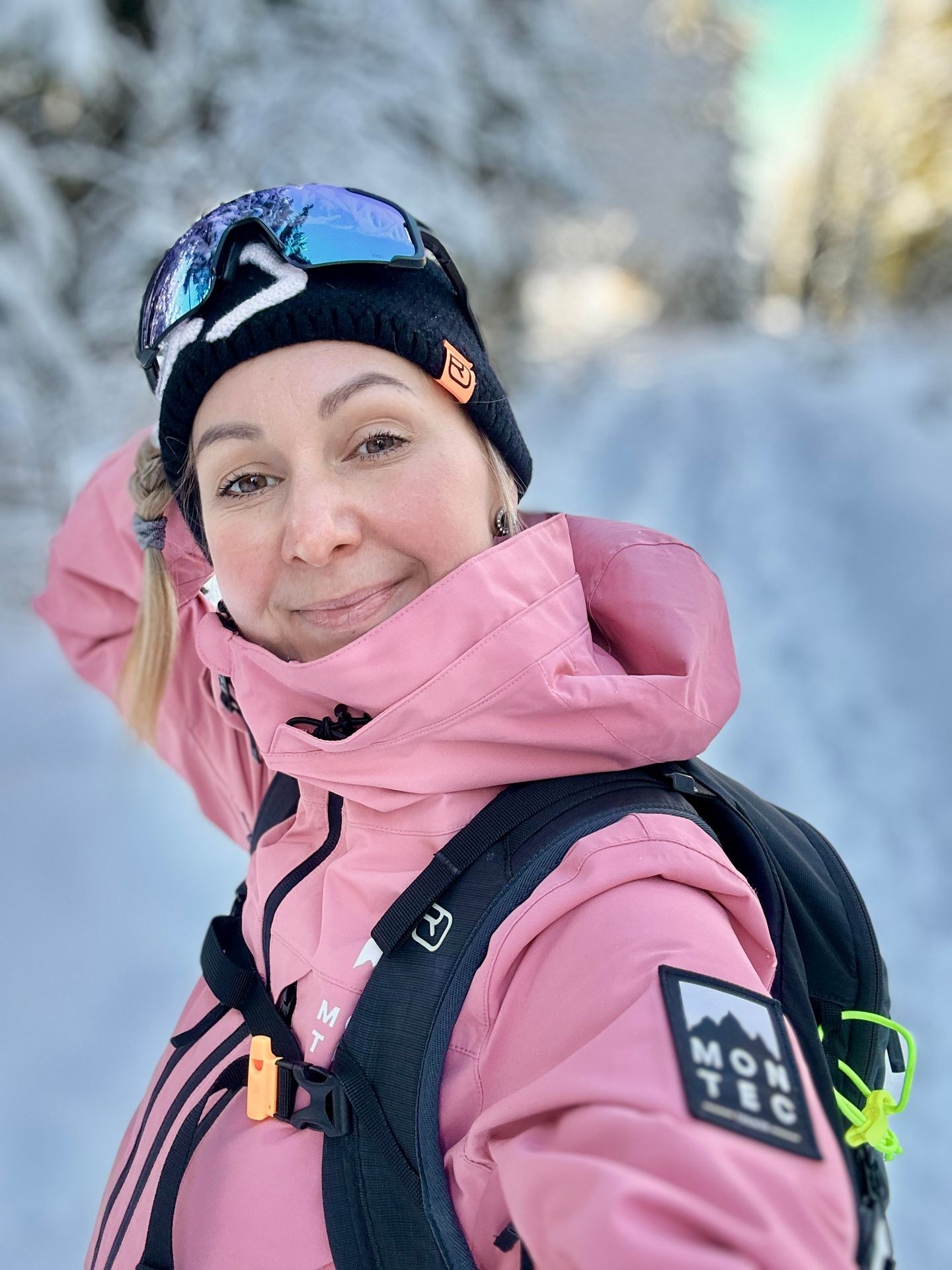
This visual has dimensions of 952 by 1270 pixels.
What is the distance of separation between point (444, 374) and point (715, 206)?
88.8 ft

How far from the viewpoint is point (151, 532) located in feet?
5.77

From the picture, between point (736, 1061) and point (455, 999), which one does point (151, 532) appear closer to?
point (455, 999)

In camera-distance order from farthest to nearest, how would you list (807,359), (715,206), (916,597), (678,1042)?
(715,206) < (807,359) < (916,597) < (678,1042)

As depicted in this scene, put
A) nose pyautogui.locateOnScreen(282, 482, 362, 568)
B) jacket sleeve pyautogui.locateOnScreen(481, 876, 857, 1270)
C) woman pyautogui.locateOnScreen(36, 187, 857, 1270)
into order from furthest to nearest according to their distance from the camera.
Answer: nose pyautogui.locateOnScreen(282, 482, 362, 568)
woman pyautogui.locateOnScreen(36, 187, 857, 1270)
jacket sleeve pyautogui.locateOnScreen(481, 876, 857, 1270)

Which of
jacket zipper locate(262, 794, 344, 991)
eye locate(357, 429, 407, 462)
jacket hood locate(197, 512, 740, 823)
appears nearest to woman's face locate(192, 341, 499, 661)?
eye locate(357, 429, 407, 462)

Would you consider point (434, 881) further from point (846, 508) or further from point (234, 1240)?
point (846, 508)

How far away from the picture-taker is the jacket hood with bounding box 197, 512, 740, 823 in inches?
45.6

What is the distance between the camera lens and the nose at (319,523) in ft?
4.14

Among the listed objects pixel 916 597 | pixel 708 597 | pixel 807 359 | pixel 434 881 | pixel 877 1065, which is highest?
pixel 807 359

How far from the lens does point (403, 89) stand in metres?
7.46

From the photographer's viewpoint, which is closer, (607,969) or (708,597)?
(607,969)

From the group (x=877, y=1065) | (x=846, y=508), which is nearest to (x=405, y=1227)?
(x=877, y=1065)

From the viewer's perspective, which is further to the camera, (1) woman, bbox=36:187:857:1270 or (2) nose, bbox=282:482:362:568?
(2) nose, bbox=282:482:362:568

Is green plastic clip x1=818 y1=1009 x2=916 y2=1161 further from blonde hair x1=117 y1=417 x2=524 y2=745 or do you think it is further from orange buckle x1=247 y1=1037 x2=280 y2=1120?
blonde hair x1=117 y1=417 x2=524 y2=745
